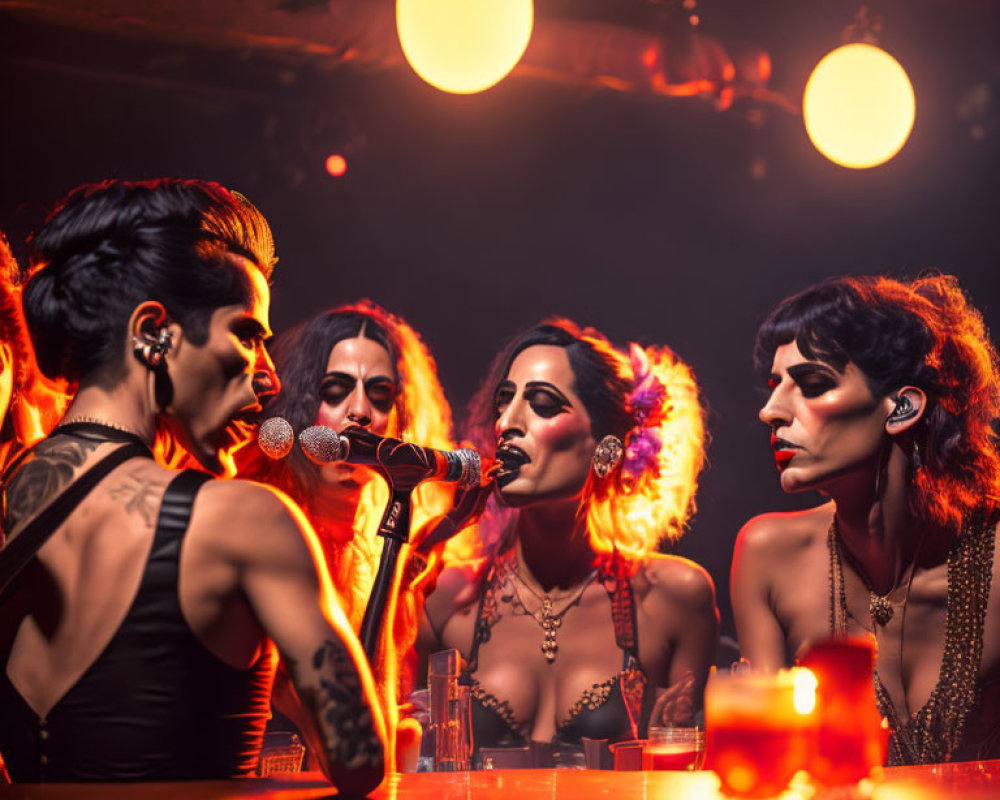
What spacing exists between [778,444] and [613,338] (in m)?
2.12

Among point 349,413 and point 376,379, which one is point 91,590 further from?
point 376,379

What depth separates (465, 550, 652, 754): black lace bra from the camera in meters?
3.64

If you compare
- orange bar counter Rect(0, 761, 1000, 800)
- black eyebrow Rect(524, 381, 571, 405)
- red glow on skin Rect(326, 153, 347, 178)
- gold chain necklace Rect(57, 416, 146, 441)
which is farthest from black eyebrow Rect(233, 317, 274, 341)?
red glow on skin Rect(326, 153, 347, 178)

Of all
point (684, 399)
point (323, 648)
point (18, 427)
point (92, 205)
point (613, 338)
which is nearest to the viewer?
point (323, 648)

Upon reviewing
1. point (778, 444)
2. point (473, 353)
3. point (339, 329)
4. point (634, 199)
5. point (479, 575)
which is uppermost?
point (634, 199)

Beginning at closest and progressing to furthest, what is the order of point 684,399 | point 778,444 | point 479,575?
point 778,444 < point 479,575 < point 684,399

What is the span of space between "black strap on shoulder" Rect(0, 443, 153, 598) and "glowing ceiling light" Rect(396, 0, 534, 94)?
293cm

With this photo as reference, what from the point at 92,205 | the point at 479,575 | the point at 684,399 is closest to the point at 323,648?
the point at 92,205

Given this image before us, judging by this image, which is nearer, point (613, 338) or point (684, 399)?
point (684, 399)

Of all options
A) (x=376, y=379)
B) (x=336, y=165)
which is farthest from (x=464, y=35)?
(x=336, y=165)

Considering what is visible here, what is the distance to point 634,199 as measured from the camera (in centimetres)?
595

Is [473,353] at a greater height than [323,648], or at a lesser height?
greater

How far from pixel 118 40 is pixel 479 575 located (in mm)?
3300

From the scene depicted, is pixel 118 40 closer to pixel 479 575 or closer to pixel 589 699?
pixel 479 575
